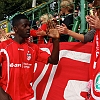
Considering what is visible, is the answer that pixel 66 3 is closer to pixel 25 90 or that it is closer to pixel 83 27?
pixel 83 27

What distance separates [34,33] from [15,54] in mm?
1854

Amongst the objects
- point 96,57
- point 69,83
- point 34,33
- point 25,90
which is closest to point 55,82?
point 69,83

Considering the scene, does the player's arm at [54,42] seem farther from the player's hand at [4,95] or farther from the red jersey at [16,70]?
the player's hand at [4,95]

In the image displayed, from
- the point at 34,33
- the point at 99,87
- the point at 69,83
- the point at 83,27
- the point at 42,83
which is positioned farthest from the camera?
the point at 34,33

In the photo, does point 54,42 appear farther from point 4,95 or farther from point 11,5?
point 11,5

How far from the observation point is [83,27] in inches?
218

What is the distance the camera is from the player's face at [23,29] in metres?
4.42

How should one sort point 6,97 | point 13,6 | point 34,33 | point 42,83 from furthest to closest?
point 13,6, point 34,33, point 42,83, point 6,97

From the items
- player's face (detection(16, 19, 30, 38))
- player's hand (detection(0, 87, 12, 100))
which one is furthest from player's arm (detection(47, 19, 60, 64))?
player's hand (detection(0, 87, 12, 100))

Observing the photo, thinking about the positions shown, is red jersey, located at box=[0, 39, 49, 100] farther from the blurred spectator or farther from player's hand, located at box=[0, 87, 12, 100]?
the blurred spectator

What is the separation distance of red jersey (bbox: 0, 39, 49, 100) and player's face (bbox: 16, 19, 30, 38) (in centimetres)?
15

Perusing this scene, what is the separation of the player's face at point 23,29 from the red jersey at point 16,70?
153 millimetres

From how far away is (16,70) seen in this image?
435 cm

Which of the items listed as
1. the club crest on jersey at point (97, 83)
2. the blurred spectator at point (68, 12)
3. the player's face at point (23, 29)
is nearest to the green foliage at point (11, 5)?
the blurred spectator at point (68, 12)
